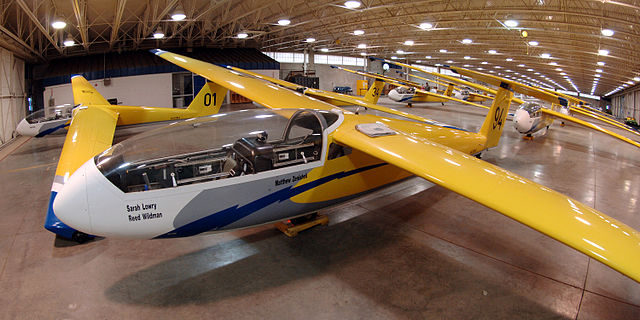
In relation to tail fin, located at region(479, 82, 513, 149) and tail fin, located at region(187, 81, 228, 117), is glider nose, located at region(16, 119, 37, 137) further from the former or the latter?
tail fin, located at region(479, 82, 513, 149)

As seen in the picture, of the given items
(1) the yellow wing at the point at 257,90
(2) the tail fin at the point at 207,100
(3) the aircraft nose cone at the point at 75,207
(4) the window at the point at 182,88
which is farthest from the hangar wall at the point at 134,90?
(3) the aircraft nose cone at the point at 75,207

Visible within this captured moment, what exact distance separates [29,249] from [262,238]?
134 inches

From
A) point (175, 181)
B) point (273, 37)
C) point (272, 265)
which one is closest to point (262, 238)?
point (272, 265)

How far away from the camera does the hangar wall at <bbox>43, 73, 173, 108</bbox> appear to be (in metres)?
19.1

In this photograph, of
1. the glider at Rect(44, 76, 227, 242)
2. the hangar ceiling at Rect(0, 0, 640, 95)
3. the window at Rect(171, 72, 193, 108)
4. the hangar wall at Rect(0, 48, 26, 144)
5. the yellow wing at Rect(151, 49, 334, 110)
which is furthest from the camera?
the window at Rect(171, 72, 193, 108)

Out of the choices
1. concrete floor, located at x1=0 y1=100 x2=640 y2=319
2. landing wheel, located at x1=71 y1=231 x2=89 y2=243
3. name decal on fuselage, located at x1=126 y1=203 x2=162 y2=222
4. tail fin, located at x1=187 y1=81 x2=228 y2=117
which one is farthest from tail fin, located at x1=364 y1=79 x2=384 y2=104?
name decal on fuselage, located at x1=126 y1=203 x2=162 y2=222

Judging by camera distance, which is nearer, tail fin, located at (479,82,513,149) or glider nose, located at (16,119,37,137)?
tail fin, located at (479,82,513,149)

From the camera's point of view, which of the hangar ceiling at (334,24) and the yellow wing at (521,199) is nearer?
the yellow wing at (521,199)

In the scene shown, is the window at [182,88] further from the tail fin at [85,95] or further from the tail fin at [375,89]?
the tail fin at [375,89]

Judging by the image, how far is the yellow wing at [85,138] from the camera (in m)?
6.11

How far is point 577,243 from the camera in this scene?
2596 mm

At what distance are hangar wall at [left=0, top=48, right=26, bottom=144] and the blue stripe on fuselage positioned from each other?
14.1m

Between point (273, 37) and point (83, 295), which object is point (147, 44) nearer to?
point (273, 37)

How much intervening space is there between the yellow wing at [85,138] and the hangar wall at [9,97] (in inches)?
216
